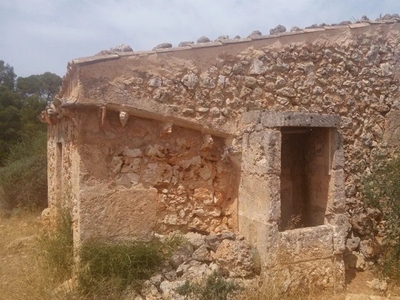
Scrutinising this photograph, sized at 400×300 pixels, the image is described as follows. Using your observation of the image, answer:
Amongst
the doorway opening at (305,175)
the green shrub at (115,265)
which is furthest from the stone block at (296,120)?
the green shrub at (115,265)

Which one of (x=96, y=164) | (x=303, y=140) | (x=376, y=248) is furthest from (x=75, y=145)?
(x=376, y=248)

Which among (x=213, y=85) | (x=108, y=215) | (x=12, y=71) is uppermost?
(x=12, y=71)

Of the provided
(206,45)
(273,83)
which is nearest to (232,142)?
(273,83)

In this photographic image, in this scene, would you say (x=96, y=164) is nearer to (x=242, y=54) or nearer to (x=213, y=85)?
(x=213, y=85)

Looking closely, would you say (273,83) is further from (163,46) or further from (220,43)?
(163,46)

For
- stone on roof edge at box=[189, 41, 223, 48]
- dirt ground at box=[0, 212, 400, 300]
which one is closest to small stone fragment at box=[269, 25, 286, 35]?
stone on roof edge at box=[189, 41, 223, 48]

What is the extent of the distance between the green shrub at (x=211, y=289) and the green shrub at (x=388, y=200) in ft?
8.33

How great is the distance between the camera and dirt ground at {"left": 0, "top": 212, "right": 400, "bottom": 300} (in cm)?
491

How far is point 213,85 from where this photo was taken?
5.64 meters

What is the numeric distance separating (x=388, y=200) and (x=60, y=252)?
4761 mm

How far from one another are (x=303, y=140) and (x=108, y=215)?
131 inches

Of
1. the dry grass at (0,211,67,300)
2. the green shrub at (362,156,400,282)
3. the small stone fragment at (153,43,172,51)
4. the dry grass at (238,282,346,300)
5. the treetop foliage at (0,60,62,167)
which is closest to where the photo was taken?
the dry grass at (238,282,346,300)

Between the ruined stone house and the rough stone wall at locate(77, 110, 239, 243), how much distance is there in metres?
0.01

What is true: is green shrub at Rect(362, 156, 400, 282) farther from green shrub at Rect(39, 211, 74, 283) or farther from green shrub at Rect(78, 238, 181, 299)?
green shrub at Rect(39, 211, 74, 283)
